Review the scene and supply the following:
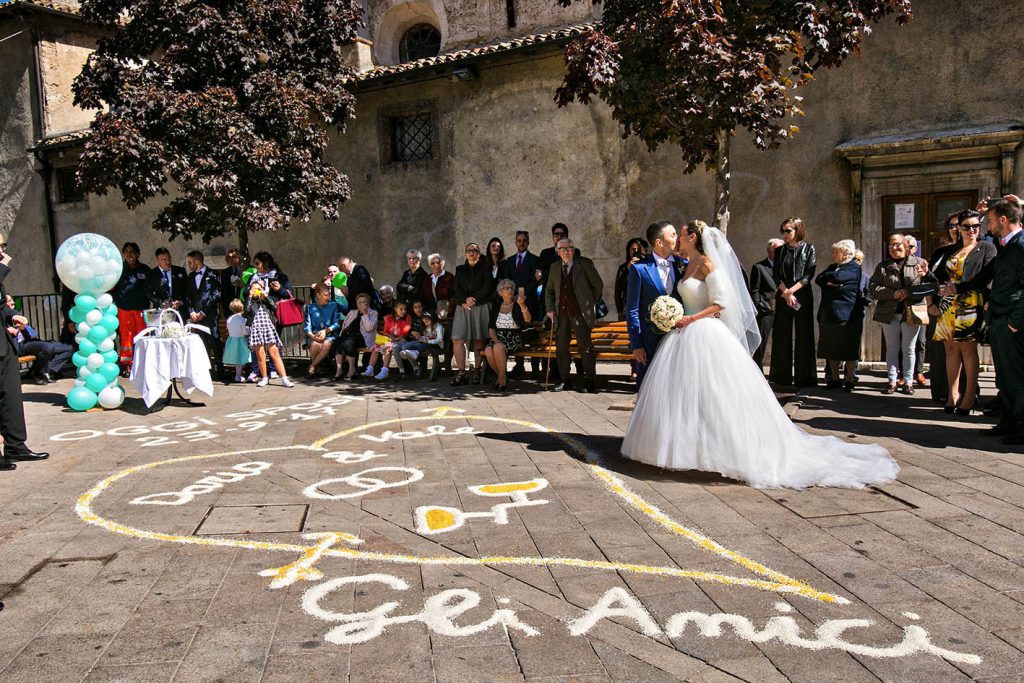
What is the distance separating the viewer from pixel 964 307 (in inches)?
320

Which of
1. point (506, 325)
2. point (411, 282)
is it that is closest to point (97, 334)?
point (411, 282)

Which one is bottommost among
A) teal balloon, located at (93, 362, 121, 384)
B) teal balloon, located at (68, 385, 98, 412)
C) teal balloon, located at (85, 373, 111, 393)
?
teal balloon, located at (68, 385, 98, 412)

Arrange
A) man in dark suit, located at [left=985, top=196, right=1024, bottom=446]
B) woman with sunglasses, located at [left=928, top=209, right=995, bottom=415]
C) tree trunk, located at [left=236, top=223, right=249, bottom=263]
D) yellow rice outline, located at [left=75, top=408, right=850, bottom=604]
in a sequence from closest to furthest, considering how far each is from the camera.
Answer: yellow rice outline, located at [left=75, top=408, right=850, bottom=604] → man in dark suit, located at [left=985, top=196, right=1024, bottom=446] → woman with sunglasses, located at [left=928, top=209, right=995, bottom=415] → tree trunk, located at [left=236, top=223, right=249, bottom=263]

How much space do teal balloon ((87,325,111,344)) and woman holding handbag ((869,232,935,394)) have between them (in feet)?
31.0

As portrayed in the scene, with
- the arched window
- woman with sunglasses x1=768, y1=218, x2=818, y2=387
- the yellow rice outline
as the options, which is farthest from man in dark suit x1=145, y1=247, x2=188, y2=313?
the arched window

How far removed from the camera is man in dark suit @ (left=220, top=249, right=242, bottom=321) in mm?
13078

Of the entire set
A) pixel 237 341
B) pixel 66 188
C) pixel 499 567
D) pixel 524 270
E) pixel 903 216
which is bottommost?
pixel 499 567

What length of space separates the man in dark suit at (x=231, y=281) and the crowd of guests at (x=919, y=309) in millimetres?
8012

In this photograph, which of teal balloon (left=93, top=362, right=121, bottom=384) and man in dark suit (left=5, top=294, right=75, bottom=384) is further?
man in dark suit (left=5, top=294, right=75, bottom=384)

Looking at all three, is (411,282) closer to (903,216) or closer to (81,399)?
(81,399)

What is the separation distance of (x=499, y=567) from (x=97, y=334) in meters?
7.64

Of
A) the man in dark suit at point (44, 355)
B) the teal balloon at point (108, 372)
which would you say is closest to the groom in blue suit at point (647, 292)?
the teal balloon at point (108, 372)

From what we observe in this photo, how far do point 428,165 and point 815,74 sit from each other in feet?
25.1

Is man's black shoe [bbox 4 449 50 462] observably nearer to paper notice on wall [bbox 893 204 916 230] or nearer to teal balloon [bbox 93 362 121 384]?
teal balloon [bbox 93 362 121 384]
